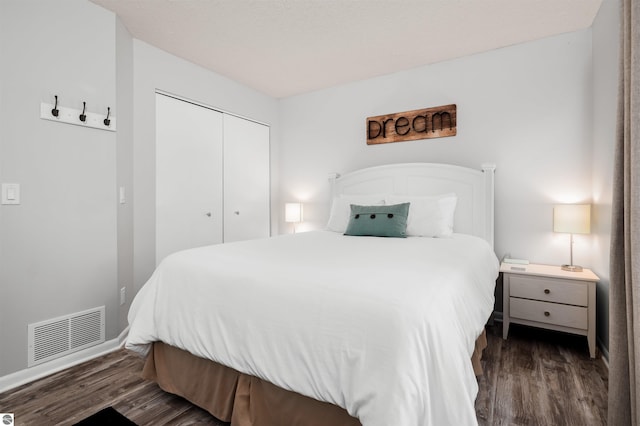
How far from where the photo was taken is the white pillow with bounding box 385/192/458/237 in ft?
8.81

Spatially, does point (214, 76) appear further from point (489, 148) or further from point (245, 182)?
point (489, 148)

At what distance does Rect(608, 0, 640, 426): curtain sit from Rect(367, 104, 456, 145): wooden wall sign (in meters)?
2.03

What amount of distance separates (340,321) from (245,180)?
310 centimetres

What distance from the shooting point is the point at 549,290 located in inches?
94.5

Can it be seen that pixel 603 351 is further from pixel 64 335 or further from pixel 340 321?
pixel 64 335

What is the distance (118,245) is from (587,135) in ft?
12.5

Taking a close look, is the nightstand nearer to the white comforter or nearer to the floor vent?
the white comforter

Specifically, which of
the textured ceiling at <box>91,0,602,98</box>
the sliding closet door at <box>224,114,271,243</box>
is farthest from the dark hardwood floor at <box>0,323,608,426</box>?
the textured ceiling at <box>91,0,602,98</box>

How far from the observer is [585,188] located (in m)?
2.65

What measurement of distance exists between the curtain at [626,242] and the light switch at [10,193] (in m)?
2.98

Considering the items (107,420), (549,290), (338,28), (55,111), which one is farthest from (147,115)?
(549,290)

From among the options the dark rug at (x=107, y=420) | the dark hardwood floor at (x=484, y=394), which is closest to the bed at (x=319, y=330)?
the dark hardwood floor at (x=484, y=394)

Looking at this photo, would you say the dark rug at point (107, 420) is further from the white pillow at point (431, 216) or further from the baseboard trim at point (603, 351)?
the baseboard trim at point (603, 351)

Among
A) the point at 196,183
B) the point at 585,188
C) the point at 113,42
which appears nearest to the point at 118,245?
the point at 196,183
